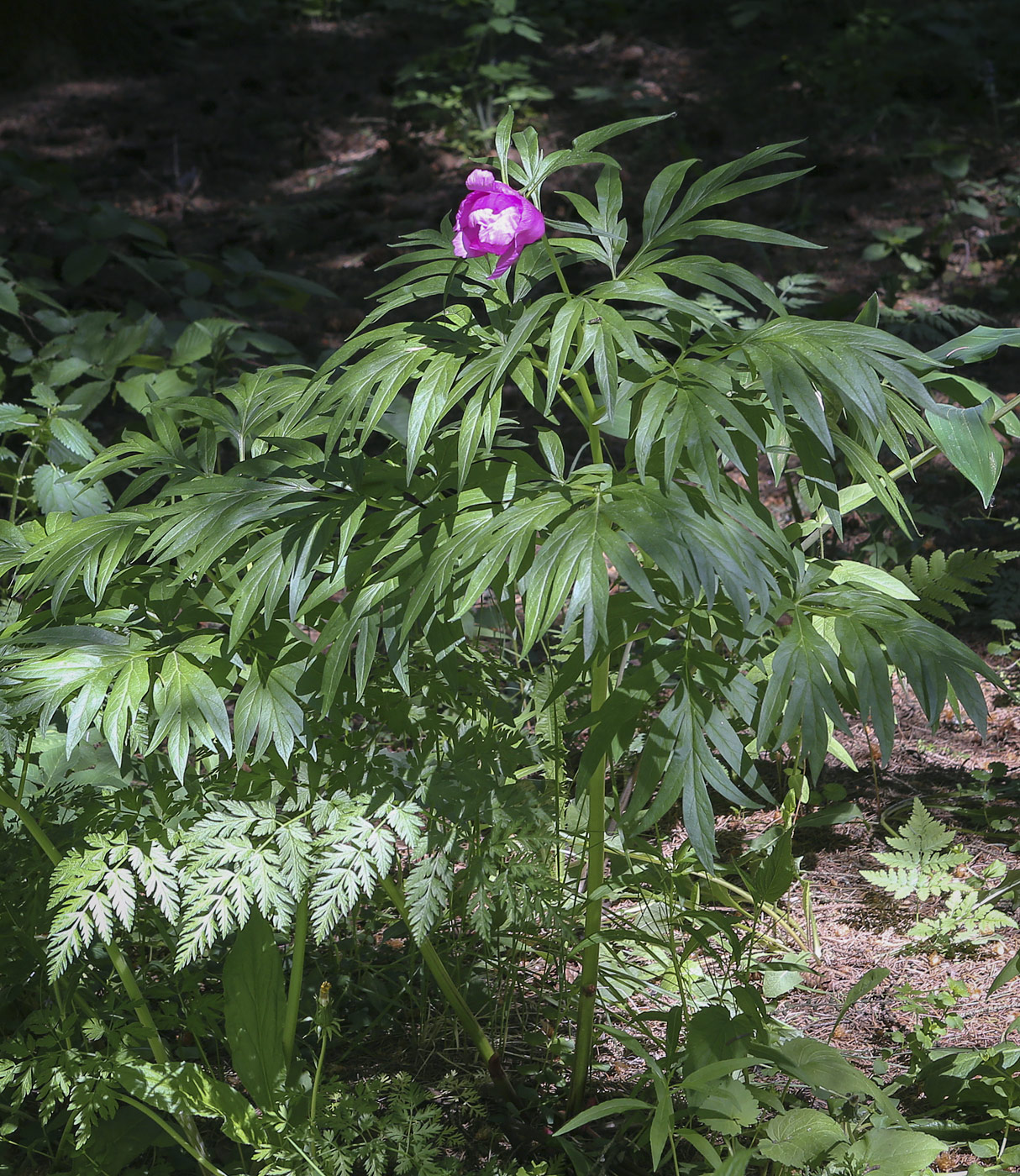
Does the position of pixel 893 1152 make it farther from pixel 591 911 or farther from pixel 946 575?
pixel 946 575

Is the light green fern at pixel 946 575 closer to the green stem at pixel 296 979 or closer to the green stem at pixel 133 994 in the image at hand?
the green stem at pixel 296 979

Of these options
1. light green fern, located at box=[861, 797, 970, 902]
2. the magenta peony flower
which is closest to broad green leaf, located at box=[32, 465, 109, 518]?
the magenta peony flower

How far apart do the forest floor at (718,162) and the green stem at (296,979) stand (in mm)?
943

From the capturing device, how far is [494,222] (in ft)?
4.30

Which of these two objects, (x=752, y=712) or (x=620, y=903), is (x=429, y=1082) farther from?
(x=752, y=712)

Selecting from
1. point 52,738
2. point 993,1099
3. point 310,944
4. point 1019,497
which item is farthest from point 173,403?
point 1019,497

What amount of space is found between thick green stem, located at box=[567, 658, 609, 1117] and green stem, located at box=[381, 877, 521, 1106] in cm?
13

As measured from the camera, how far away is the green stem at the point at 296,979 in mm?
1488

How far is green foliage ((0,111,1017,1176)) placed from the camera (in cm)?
119

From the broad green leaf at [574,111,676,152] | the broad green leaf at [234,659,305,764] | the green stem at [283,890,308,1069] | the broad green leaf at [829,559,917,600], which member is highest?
the broad green leaf at [574,111,676,152]

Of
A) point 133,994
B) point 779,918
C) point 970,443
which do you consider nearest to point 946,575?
point 779,918

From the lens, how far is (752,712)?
1315mm

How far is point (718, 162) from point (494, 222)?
5237 mm

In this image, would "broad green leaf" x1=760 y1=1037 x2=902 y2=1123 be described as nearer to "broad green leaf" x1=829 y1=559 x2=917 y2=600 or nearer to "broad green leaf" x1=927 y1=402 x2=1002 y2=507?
"broad green leaf" x1=829 y1=559 x2=917 y2=600
